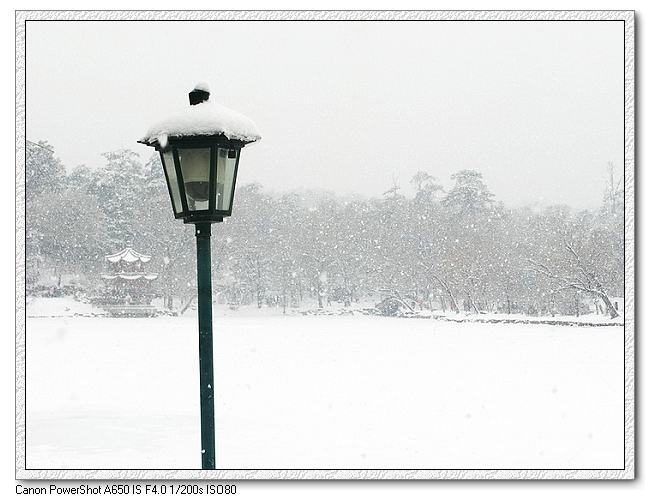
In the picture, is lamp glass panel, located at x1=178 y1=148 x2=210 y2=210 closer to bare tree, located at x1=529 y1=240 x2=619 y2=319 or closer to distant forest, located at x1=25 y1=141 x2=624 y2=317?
bare tree, located at x1=529 y1=240 x2=619 y2=319

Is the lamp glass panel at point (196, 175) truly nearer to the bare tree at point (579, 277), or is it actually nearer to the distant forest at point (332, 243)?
the bare tree at point (579, 277)

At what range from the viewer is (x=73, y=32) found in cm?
2152

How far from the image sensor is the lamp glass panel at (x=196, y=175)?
3.41 m

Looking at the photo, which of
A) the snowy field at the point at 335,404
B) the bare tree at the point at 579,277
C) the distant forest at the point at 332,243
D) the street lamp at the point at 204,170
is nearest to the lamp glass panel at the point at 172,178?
the street lamp at the point at 204,170

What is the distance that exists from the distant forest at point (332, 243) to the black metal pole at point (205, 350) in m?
34.3

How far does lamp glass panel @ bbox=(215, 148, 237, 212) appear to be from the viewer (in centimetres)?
346

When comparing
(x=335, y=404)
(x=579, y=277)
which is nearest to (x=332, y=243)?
(x=579, y=277)

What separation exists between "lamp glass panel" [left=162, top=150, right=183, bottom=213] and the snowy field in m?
2.81

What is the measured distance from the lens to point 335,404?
11227 mm

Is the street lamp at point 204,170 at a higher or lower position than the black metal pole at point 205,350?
higher

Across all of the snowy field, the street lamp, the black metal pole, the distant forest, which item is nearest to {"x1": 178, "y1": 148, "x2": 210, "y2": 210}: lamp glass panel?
the street lamp

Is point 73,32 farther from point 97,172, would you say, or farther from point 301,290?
point 301,290

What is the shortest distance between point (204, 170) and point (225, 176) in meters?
0.12

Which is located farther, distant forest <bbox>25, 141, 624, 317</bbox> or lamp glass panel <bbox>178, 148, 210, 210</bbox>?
distant forest <bbox>25, 141, 624, 317</bbox>
